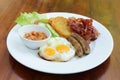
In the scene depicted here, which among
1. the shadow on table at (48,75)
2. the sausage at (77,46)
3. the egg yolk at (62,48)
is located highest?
the sausage at (77,46)

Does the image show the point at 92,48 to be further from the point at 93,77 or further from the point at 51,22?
the point at 51,22

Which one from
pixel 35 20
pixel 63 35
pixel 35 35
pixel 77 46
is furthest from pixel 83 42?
pixel 35 20

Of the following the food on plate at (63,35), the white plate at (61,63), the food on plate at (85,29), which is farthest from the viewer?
the food on plate at (85,29)

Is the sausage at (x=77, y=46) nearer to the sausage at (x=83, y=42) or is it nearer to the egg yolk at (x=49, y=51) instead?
the sausage at (x=83, y=42)

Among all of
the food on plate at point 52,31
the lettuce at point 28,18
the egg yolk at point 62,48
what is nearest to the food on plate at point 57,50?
the egg yolk at point 62,48

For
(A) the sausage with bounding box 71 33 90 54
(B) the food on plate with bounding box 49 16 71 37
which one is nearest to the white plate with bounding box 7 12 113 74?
(A) the sausage with bounding box 71 33 90 54

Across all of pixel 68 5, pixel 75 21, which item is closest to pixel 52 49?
pixel 75 21

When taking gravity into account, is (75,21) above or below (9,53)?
above
